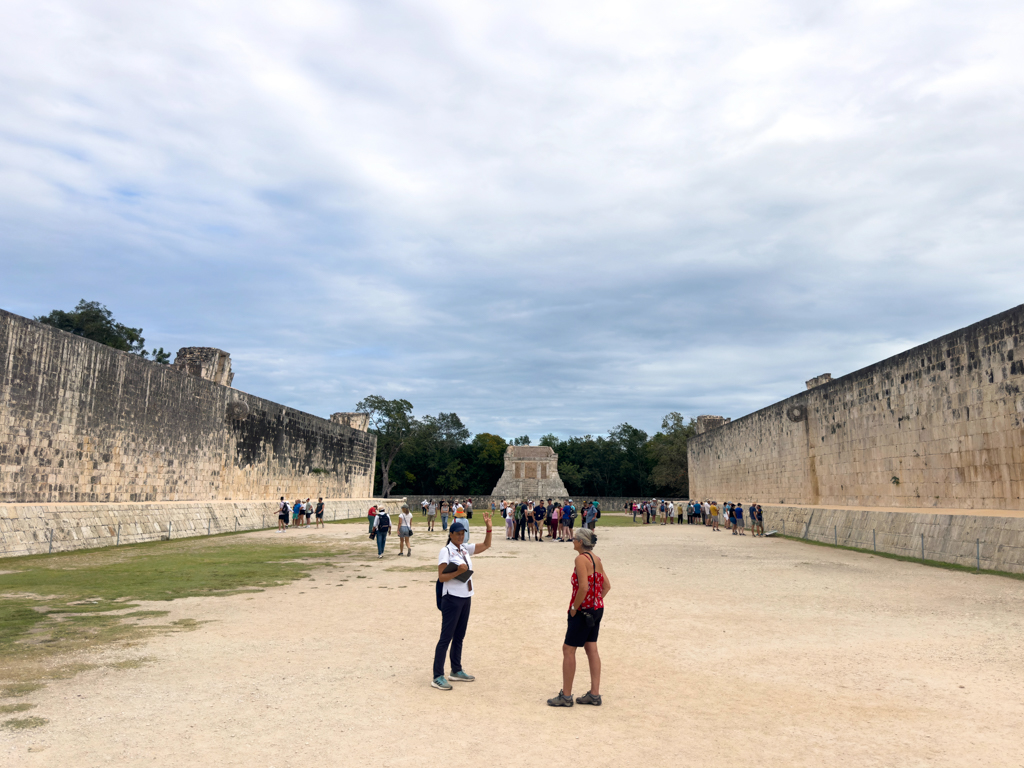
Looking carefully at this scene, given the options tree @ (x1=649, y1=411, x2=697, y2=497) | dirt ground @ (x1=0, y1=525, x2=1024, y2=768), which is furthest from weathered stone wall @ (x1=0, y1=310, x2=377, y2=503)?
tree @ (x1=649, y1=411, x2=697, y2=497)

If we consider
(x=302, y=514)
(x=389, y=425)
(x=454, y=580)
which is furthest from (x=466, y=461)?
(x=454, y=580)

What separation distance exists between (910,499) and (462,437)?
5817 cm

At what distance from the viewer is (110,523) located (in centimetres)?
1377

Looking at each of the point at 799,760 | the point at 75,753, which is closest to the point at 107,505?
the point at 75,753

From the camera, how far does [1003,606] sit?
7078 millimetres

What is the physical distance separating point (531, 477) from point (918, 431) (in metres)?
38.7

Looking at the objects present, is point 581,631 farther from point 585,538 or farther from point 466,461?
point 466,461

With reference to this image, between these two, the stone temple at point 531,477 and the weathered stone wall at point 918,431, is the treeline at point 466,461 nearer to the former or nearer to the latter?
the stone temple at point 531,477

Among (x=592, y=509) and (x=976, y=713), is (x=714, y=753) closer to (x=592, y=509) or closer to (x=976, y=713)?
(x=976, y=713)

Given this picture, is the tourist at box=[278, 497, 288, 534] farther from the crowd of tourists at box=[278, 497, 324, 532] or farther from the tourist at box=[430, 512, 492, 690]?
the tourist at box=[430, 512, 492, 690]

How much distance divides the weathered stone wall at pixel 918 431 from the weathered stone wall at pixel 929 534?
3.02ft

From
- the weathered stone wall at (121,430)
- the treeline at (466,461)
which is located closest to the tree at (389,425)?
the treeline at (466,461)

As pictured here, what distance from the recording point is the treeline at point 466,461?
65062 millimetres

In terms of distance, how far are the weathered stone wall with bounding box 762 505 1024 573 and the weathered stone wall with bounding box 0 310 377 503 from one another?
54.1 feet
